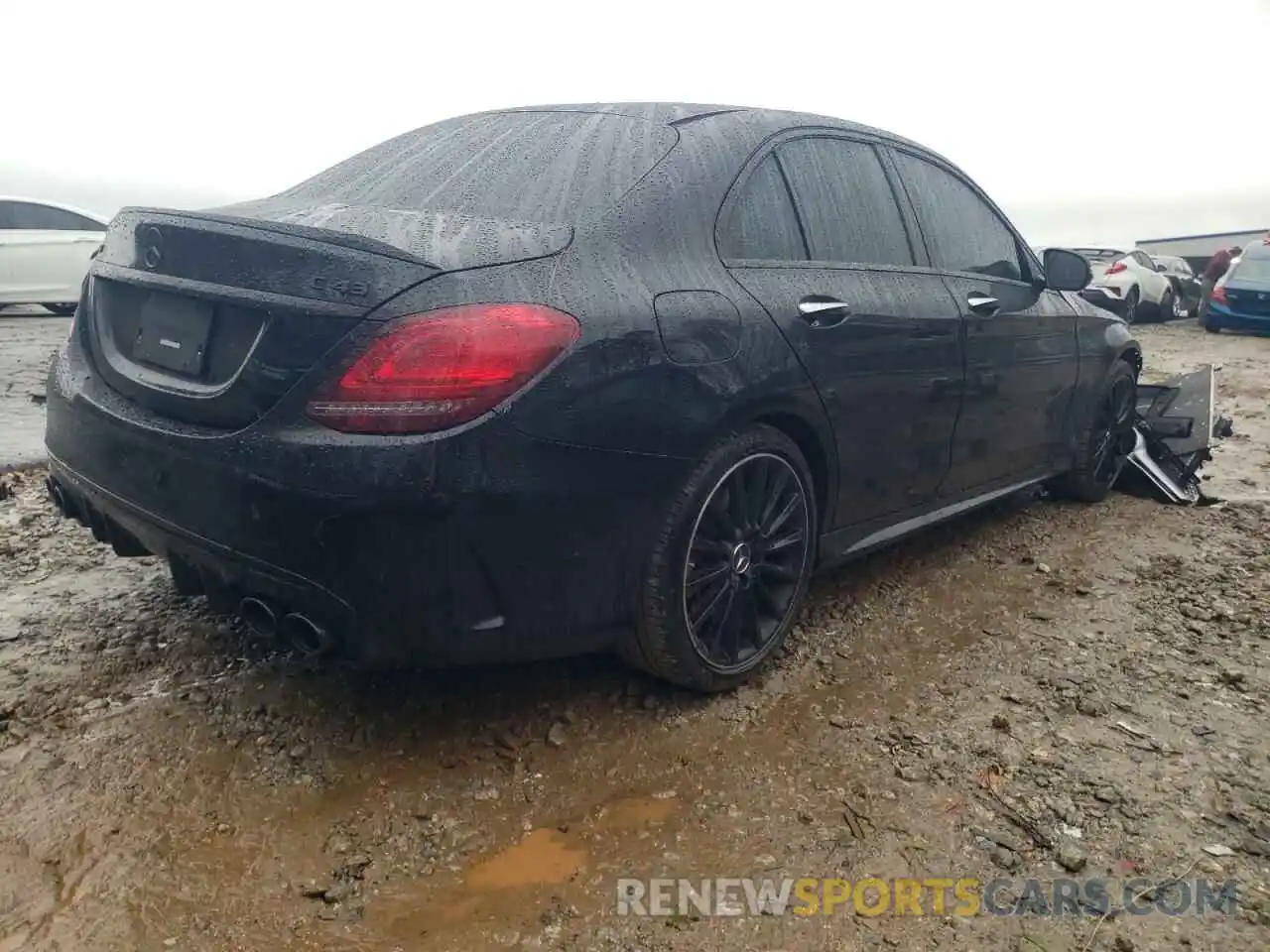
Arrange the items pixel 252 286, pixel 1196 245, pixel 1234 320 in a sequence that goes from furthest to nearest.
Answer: pixel 1196 245 → pixel 1234 320 → pixel 252 286

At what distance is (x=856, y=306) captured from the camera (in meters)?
3.12

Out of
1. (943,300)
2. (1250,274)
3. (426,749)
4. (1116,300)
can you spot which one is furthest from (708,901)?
(1250,274)

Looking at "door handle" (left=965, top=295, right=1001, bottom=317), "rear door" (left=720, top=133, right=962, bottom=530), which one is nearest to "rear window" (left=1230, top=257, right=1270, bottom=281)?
"door handle" (left=965, top=295, right=1001, bottom=317)

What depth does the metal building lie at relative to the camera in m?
23.0

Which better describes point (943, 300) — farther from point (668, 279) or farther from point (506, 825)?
point (506, 825)

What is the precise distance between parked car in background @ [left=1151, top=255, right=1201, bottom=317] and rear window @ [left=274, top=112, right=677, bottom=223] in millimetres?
19173

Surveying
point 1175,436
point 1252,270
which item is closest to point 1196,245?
point 1252,270

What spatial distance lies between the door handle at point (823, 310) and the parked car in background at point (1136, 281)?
1561 cm

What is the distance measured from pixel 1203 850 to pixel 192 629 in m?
2.79

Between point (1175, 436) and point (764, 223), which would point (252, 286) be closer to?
Result: point (764, 223)

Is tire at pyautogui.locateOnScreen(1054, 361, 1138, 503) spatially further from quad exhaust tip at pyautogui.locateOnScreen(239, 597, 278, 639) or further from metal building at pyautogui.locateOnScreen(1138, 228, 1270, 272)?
metal building at pyautogui.locateOnScreen(1138, 228, 1270, 272)

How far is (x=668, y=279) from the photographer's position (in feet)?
8.45

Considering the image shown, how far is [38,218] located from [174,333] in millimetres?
11638

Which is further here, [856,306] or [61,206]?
[61,206]
